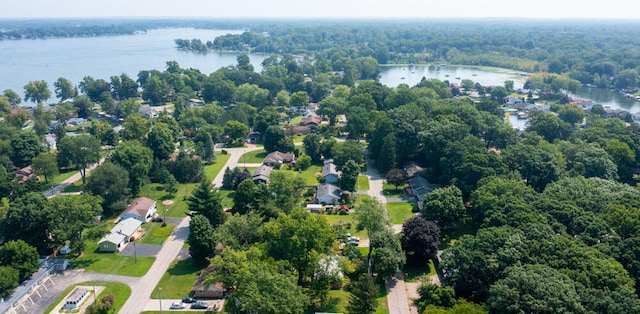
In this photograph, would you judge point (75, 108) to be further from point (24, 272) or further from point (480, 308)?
point (480, 308)

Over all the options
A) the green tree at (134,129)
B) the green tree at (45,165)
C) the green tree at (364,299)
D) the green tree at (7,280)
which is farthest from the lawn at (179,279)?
the green tree at (134,129)

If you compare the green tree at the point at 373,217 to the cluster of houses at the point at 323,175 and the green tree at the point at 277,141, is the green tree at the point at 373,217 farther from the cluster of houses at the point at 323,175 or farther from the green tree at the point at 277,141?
the green tree at the point at 277,141

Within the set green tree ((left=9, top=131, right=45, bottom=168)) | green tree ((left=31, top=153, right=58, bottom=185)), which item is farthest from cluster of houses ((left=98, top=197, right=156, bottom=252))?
green tree ((left=9, top=131, right=45, bottom=168))

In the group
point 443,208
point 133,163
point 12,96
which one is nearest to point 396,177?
point 443,208

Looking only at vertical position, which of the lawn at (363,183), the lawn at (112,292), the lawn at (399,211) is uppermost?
the lawn at (112,292)

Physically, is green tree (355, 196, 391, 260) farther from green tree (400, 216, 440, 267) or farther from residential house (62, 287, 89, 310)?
residential house (62, 287, 89, 310)

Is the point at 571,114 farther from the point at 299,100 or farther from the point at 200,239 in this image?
the point at 200,239
